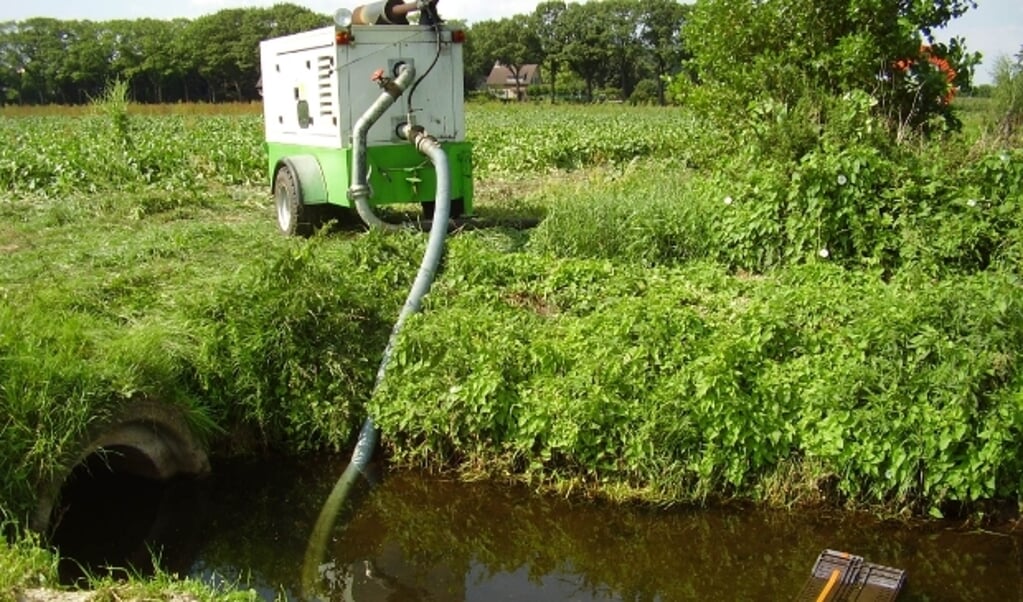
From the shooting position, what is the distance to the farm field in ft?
18.6

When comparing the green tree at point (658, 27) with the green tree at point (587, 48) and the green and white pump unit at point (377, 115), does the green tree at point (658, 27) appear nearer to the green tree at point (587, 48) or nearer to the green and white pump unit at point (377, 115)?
the green tree at point (587, 48)

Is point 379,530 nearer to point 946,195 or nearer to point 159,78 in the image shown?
point 946,195

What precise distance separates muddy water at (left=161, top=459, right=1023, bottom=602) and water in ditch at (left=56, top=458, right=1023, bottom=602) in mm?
10

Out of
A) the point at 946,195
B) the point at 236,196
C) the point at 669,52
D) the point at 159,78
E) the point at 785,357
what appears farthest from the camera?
the point at 669,52

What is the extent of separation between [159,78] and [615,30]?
1356 inches

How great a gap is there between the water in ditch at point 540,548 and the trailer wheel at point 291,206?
4.15 metres

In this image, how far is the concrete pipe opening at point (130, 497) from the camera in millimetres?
5656

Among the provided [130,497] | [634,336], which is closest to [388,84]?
[634,336]

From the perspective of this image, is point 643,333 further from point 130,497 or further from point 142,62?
point 142,62

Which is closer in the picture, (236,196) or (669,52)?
(236,196)

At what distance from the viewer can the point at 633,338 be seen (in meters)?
6.39

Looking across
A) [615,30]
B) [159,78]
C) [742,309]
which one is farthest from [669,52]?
[742,309]

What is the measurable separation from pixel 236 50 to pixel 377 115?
58.1 m

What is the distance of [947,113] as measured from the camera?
34.7 ft
